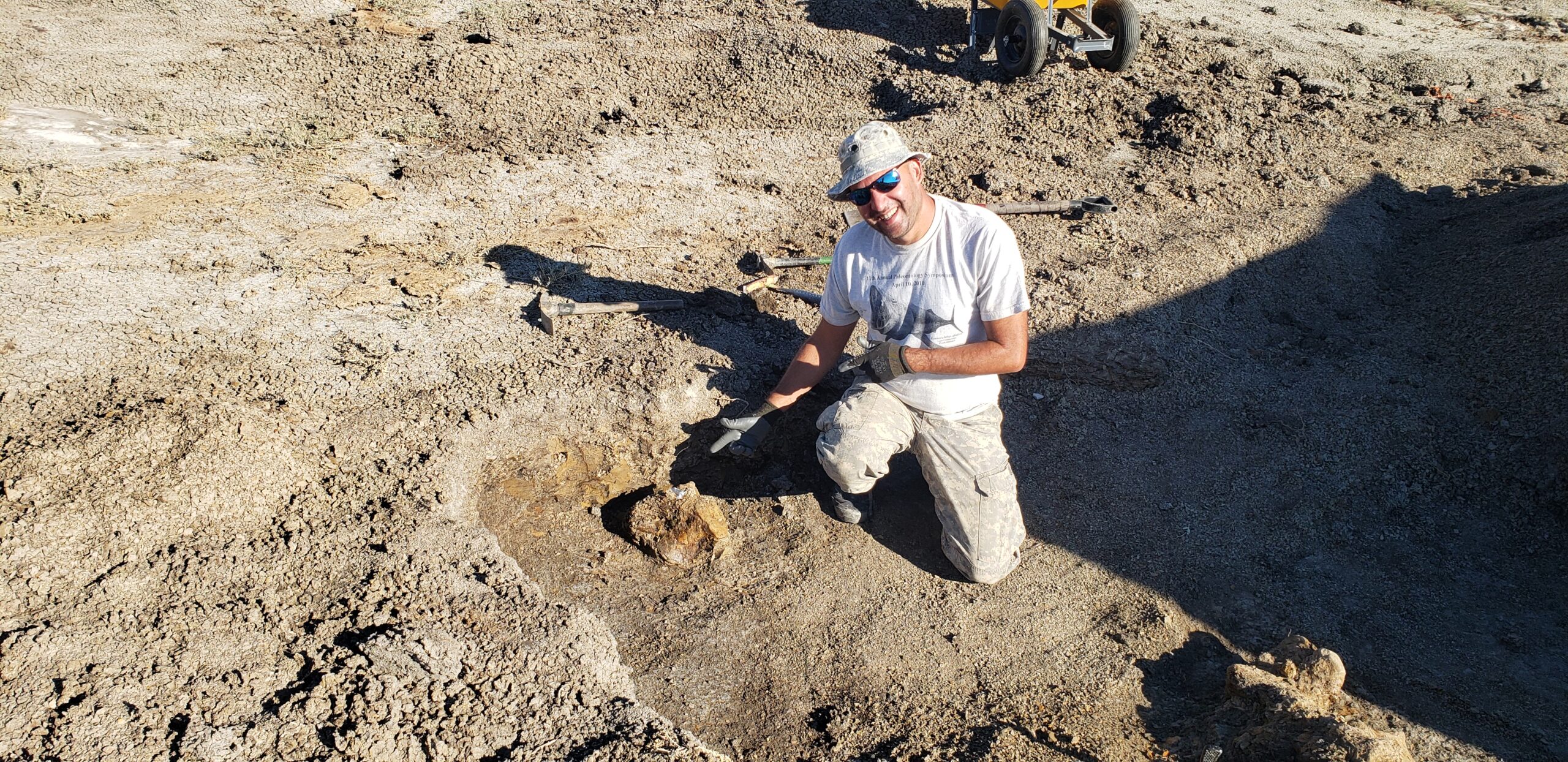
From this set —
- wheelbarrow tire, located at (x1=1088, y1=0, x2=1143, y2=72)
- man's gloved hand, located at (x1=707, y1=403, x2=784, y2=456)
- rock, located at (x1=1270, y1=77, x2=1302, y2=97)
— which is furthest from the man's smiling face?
rock, located at (x1=1270, y1=77, x2=1302, y2=97)

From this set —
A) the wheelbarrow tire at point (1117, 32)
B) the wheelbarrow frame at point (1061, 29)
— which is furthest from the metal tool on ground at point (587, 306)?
the wheelbarrow tire at point (1117, 32)

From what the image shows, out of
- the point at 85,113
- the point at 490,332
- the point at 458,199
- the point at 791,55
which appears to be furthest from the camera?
the point at 791,55

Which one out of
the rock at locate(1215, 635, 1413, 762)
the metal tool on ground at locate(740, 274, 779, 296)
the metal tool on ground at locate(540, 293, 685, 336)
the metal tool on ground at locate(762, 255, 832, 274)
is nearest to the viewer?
the rock at locate(1215, 635, 1413, 762)

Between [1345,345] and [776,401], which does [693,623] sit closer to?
[776,401]

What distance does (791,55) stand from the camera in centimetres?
625

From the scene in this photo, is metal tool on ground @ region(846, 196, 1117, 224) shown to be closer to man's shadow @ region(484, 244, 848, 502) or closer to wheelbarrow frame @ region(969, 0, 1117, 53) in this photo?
man's shadow @ region(484, 244, 848, 502)

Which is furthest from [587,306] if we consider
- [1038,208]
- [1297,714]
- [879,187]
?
[1297,714]

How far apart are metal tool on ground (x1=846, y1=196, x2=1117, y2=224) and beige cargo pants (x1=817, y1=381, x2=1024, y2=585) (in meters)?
1.79

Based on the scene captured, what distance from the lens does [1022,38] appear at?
604 centimetres

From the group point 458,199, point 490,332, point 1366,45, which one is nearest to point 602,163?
point 458,199

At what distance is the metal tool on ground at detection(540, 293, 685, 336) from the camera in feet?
12.4

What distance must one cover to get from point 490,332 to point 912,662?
2072 millimetres

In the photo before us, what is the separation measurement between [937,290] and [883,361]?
33 cm

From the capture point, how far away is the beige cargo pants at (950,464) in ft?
10.5
